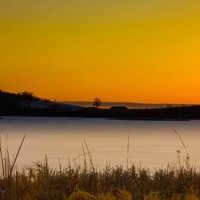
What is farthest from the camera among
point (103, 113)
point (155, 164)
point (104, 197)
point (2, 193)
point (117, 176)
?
point (103, 113)

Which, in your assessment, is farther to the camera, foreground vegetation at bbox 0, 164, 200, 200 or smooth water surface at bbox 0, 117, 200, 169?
smooth water surface at bbox 0, 117, 200, 169

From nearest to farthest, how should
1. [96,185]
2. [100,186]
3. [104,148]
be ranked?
[100,186], [96,185], [104,148]

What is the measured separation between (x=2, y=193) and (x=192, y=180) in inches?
108

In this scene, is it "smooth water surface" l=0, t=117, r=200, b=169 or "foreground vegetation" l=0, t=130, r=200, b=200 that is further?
"smooth water surface" l=0, t=117, r=200, b=169

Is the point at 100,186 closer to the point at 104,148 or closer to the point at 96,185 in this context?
the point at 96,185

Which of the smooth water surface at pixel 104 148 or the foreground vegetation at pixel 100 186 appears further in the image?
the smooth water surface at pixel 104 148

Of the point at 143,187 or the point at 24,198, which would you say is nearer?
the point at 24,198

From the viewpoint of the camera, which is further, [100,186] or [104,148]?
[104,148]

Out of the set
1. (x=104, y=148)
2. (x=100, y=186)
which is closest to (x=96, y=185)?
(x=100, y=186)

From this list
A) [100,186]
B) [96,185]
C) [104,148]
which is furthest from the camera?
[104,148]

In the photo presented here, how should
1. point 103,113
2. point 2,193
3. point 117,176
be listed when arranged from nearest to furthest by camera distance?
point 2,193, point 117,176, point 103,113

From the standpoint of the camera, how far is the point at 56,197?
8.73m

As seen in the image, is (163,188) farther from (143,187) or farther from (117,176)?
(117,176)

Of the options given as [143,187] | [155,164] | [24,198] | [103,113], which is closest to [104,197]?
[24,198]
